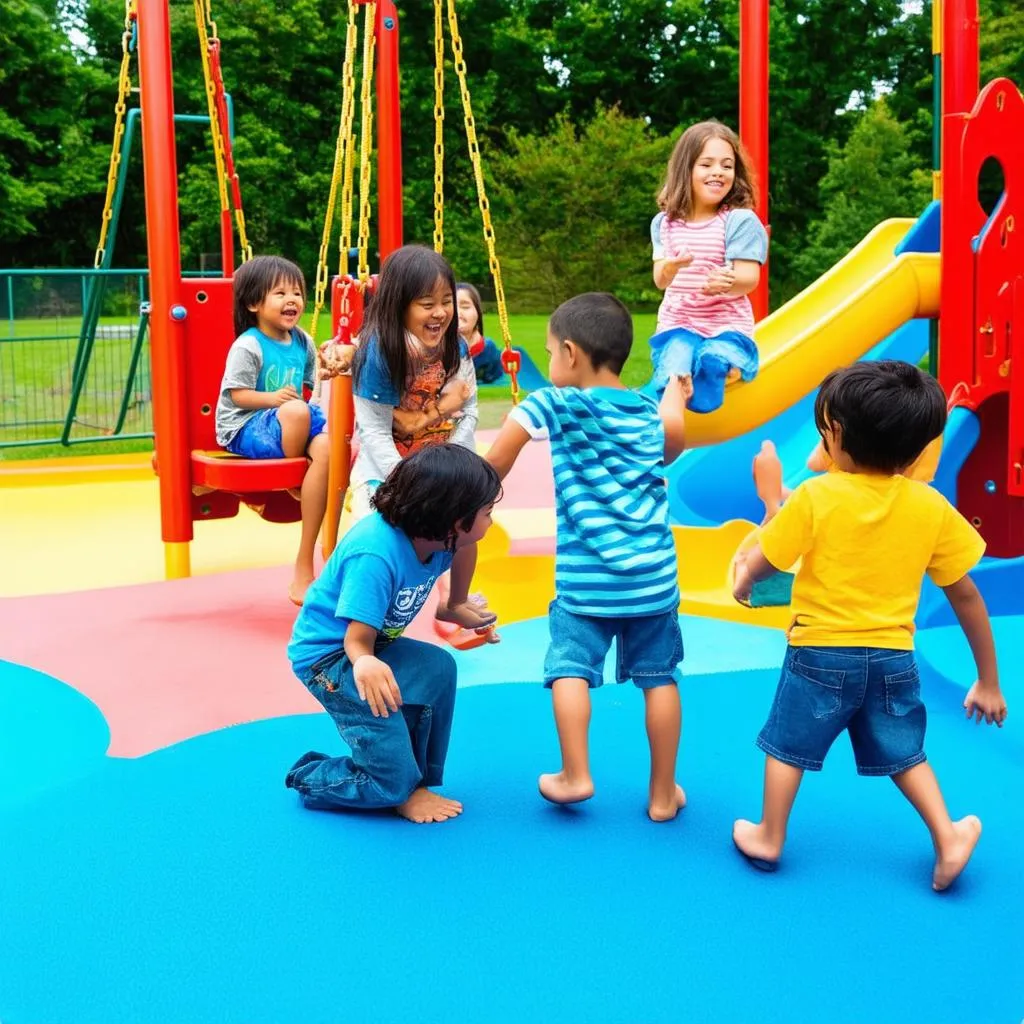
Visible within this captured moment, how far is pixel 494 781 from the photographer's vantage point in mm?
3686

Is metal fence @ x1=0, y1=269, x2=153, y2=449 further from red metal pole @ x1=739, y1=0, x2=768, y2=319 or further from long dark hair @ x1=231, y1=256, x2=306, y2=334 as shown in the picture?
red metal pole @ x1=739, y1=0, x2=768, y2=319

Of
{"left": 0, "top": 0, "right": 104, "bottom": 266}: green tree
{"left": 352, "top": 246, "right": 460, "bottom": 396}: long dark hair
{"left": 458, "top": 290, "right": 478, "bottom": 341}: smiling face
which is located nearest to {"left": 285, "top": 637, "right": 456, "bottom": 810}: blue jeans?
{"left": 352, "top": 246, "right": 460, "bottom": 396}: long dark hair

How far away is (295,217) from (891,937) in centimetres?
2669

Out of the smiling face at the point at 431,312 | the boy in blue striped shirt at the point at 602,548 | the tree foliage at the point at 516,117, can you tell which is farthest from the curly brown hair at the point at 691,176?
the tree foliage at the point at 516,117

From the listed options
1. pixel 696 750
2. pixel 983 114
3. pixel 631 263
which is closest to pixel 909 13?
pixel 631 263

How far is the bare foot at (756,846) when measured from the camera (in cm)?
307

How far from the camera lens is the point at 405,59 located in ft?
94.0

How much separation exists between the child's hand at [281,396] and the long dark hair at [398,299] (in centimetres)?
111

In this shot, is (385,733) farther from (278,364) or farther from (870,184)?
(870,184)

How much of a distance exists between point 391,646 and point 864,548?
4.03 feet

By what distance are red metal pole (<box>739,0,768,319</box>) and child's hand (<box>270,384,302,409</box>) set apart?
2928mm

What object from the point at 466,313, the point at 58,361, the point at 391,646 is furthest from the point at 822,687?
the point at 58,361

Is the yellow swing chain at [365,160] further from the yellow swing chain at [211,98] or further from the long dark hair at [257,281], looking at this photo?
the yellow swing chain at [211,98]

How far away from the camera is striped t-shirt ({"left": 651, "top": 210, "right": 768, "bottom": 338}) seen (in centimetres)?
532
